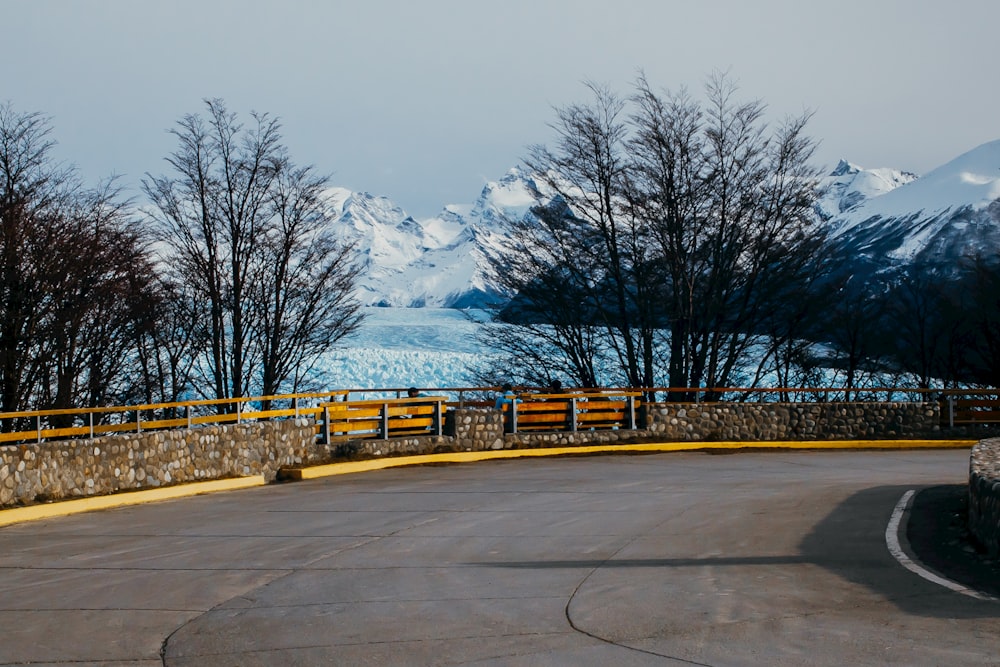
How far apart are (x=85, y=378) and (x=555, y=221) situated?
598 inches

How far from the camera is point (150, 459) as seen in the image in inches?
766

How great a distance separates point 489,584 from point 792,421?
76.8 ft

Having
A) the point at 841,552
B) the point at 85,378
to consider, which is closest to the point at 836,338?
the point at 85,378

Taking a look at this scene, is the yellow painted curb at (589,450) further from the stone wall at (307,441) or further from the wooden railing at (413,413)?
the wooden railing at (413,413)

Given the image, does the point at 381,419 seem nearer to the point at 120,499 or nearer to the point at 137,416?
the point at 137,416

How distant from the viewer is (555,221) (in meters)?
36.9

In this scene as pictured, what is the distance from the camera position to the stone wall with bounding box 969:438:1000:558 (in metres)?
10.3

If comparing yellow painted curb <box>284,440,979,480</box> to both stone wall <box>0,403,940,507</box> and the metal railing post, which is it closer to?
stone wall <box>0,403,940,507</box>

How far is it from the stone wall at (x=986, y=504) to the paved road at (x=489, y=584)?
38.1 inches

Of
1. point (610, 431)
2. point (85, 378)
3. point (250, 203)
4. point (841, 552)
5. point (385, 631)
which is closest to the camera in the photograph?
point (385, 631)

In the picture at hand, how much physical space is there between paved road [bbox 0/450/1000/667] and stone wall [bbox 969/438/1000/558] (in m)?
0.97

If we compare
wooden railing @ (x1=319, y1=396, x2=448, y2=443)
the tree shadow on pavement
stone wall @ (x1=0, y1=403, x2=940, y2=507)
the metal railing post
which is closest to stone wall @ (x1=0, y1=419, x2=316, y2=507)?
stone wall @ (x1=0, y1=403, x2=940, y2=507)

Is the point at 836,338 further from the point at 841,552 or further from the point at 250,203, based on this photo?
the point at 841,552

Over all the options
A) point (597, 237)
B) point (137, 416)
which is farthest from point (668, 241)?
point (137, 416)
